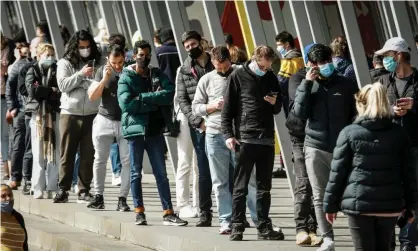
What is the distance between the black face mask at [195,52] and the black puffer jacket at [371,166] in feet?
13.7

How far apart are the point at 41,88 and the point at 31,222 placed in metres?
1.57

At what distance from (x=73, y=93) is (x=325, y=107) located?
5.07 meters

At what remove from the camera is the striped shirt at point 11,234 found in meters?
12.4

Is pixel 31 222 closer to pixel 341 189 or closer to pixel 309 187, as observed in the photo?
pixel 309 187

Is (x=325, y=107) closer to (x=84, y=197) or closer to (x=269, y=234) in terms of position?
(x=269, y=234)

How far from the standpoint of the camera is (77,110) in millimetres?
17859

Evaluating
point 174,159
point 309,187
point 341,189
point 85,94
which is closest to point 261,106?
point 309,187

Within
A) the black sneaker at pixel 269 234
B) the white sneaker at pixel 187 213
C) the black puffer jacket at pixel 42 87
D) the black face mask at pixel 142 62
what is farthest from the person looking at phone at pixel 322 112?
the black puffer jacket at pixel 42 87

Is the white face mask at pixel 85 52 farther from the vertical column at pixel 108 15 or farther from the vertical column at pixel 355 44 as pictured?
the vertical column at pixel 108 15

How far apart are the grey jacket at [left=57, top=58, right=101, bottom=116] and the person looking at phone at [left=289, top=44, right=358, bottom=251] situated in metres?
4.66

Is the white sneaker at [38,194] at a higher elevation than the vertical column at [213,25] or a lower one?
lower

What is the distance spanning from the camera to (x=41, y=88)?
60.1 ft

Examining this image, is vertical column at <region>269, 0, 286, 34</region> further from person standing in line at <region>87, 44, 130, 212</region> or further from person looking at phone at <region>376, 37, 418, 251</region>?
person looking at phone at <region>376, 37, 418, 251</region>

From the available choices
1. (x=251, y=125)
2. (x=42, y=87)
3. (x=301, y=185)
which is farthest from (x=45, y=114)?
(x=301, y=185)
